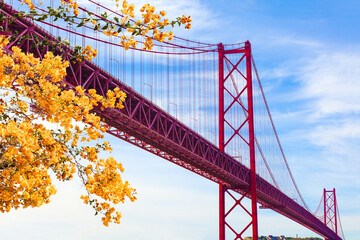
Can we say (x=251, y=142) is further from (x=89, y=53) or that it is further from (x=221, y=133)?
(x=89, y=53)

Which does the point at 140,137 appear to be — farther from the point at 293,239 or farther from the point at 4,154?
the point at 293,239

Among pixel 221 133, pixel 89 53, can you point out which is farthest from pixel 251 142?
pixel 89 53

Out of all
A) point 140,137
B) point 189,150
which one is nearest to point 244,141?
point 189,150

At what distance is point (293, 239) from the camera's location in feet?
536

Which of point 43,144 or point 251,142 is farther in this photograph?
point 251,142

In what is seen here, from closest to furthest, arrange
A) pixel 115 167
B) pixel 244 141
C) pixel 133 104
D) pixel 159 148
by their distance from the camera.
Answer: pixel 115 167
pixel 133 104
pixel 159 148
pixel 244 141

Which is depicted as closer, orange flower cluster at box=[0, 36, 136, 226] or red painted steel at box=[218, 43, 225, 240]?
orange flower cluster at box=[0, 36, 136, 226]

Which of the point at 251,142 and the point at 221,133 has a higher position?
the point at 221,133

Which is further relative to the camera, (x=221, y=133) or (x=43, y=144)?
(x=221, y=133)

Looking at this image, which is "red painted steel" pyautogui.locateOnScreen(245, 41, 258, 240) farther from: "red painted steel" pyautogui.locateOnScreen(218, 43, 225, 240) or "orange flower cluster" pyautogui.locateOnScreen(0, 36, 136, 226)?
"orange flower cluster" pyautogui.locateOnScreen(0, 36, 136, 226)

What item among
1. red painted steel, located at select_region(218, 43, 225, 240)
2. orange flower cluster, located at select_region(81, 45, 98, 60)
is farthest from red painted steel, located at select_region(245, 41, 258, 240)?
orange flower cluster, located at select_region(81, 45, 98, 60)

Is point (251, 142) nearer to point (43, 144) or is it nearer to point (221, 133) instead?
point (221, 133)

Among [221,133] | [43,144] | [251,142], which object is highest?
[221,133]

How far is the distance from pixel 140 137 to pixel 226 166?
43.2 ft
